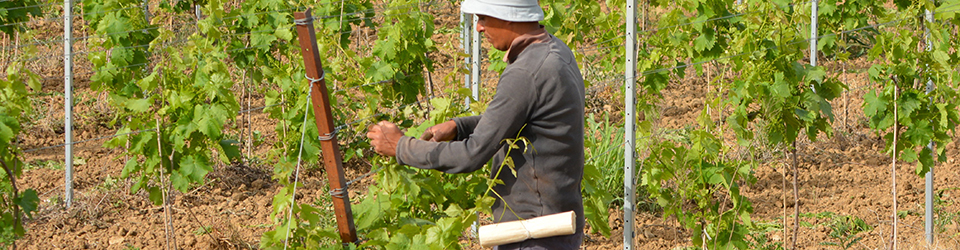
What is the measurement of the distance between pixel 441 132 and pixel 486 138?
0.24m

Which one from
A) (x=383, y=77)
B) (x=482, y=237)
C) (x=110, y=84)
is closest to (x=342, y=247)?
(x=482, y=237)

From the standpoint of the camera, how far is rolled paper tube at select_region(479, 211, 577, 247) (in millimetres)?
2602

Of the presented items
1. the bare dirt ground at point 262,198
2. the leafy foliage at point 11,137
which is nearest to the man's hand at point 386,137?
the leafy foliage at point 11,137

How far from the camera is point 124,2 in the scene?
4316mm

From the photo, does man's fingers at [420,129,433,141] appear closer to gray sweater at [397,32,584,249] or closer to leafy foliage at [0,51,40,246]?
gray sweater at [397,32,584,249]

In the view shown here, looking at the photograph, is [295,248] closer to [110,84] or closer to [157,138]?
[157,138]

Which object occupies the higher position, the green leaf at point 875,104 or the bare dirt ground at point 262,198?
the green leaf at point 875,104

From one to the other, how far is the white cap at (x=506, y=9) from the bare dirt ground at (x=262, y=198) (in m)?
1.72

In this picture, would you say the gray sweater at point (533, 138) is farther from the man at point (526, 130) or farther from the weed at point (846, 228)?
the weed at point (846, 228)

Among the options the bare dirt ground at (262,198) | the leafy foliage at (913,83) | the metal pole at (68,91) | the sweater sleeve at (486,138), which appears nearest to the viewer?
the sweater sleeve at (486,138)

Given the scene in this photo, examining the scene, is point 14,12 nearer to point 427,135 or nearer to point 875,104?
point 427,135

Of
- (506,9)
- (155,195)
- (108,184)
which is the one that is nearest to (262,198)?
(108,184)

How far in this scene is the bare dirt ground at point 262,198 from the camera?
471 centimetres

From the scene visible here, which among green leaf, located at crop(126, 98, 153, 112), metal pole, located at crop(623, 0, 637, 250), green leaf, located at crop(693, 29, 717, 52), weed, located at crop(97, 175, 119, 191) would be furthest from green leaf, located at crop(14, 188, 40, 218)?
green leaf, located at crop(693, 29, 717, 52)
